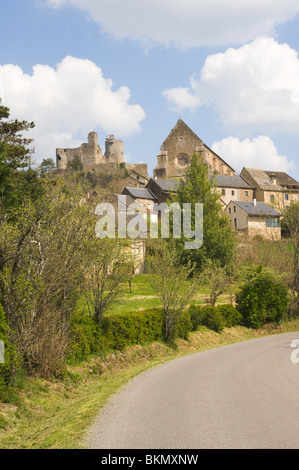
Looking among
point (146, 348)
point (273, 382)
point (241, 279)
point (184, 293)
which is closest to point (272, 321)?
point (241, 279)

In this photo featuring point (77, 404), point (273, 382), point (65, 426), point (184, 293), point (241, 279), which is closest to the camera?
point (65, 426)

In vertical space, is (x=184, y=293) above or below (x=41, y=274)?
below

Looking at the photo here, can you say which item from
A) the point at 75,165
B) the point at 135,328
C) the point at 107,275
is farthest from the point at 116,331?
the point at 75,165

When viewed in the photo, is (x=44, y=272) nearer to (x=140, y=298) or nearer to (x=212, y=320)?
(x=212, y=320)

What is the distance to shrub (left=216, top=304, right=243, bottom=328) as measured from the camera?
31359 mm

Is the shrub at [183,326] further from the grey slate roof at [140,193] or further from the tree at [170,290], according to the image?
the grey slate roof at [140,193]

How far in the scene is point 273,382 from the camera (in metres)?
13.5

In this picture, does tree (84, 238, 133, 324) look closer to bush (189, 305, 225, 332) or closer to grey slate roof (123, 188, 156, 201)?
bush (189, 305, 225, 332)

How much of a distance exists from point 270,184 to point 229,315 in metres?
62.0

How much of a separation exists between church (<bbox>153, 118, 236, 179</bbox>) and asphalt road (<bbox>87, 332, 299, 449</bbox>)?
74655 mm

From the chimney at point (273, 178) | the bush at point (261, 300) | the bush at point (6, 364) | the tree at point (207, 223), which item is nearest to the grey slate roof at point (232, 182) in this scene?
the chimney at point (273, 178)

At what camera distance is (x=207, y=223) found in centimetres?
5006
